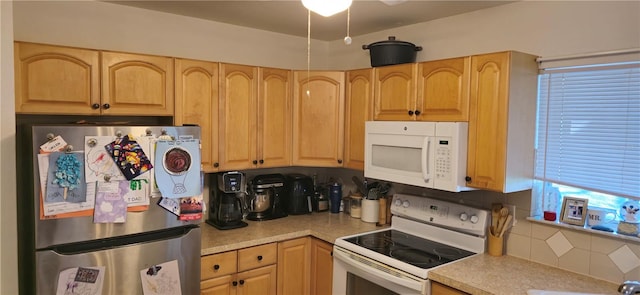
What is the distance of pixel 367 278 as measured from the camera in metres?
2.41

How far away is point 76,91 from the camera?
2.19 metres

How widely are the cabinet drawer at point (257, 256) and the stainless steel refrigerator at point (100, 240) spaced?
0.37m

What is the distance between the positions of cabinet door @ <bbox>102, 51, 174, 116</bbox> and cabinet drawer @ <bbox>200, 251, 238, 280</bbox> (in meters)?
0.88

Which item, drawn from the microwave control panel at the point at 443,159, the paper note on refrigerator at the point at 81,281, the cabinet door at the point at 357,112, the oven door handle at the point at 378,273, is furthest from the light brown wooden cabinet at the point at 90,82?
the microwave control panel at the point at 443,159

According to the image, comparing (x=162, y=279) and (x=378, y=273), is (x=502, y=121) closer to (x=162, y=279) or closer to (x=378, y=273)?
(x=378, y=273)

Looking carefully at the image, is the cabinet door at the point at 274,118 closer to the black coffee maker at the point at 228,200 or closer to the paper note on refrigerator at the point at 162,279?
the black coffee maker at the point at 228,200

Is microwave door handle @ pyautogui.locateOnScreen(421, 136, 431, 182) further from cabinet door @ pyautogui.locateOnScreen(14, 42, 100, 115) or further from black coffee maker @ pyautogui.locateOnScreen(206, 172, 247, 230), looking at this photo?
cabinet door @ pyautogui.locateOnScreen(14, 42, 100, 115)

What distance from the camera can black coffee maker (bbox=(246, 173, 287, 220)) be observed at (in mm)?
3057

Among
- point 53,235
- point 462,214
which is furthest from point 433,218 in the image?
point 53,235

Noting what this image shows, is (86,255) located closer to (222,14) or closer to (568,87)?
(222,14)

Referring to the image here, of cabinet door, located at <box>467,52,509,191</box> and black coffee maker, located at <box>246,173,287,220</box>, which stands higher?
cabinet door, located at <box>467,52,509,191</box>

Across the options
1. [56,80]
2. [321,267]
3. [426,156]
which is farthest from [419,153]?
[56,80]

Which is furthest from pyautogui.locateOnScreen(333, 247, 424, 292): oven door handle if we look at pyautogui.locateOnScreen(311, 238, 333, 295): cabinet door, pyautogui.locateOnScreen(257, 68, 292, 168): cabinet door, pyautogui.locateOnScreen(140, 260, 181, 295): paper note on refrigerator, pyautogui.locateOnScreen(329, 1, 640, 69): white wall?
pyautogui.locateOnScreen(329, 1, 640, 69): white wall

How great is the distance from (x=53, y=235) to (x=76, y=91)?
0.76m
